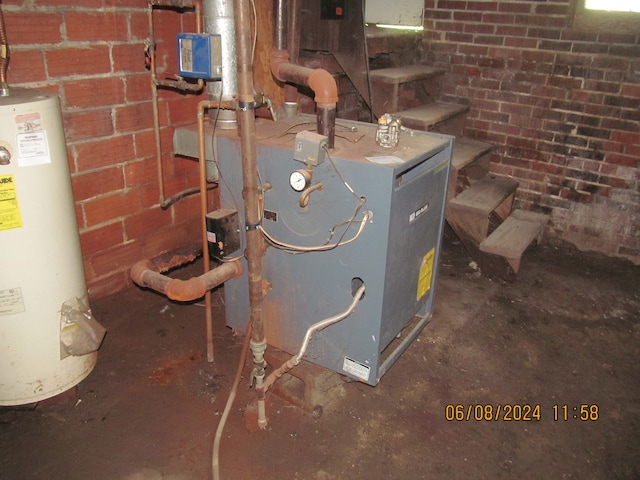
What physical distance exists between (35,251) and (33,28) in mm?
788

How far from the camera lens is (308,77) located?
171 cm

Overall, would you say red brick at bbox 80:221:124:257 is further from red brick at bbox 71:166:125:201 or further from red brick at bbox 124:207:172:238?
red brick at bbox 71:166:125:201

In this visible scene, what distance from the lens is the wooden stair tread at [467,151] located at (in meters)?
2.89

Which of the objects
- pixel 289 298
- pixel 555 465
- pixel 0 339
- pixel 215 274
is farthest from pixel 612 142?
pixel 0 339

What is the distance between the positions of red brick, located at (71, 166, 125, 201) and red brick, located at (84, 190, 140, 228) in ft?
0.09

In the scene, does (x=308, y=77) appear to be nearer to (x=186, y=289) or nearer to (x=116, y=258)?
(x=186, y=289)

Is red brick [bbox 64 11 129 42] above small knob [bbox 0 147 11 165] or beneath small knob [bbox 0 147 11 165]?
above

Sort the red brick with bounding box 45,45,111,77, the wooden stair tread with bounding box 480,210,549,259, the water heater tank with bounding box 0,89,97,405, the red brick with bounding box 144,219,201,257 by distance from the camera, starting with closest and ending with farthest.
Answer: the water heater tank with bounding box 0,89,97,405 → the red brick with bounding box 45,45,111,77 → the red brick with bounding box 144,219,201,257 → the wooden stair tread with bounding box 480,210,549,259

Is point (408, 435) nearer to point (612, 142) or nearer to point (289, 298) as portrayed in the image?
point (289, 298)

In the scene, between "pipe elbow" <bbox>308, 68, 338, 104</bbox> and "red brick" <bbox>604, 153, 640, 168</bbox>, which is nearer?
"pipe elbow" <bbox>308, 68, 338, 104</bbox>

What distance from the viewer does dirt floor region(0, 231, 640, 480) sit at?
5.30 ft

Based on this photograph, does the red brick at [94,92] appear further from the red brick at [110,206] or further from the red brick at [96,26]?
the red brick at [110,206]

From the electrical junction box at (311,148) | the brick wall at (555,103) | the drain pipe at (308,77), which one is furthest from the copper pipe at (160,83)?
the brick wall at (555,103)

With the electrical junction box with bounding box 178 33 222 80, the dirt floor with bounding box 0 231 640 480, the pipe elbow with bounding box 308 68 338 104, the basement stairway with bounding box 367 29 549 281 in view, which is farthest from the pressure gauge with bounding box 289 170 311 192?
the basement stairway with bounding box 367 29 549 281
